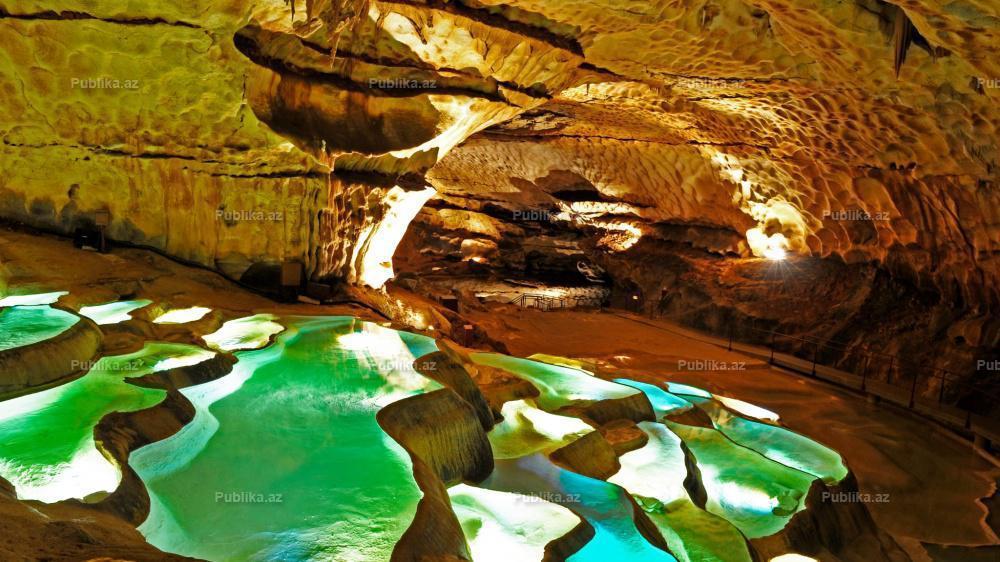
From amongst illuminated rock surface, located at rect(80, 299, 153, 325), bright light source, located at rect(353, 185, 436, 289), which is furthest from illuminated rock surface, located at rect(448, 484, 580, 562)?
bright light source, located at rect(353, 185, 436, 289)

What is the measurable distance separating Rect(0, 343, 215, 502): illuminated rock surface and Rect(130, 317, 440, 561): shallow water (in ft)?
1.08

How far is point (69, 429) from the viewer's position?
12.4 feet

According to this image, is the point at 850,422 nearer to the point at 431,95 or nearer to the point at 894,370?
the point at 894,370

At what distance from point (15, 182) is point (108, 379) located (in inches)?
217

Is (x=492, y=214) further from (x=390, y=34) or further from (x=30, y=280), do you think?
(x=30, y=280)

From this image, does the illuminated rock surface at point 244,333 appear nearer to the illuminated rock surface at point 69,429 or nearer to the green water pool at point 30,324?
the illuminated rock surface at point 69,429

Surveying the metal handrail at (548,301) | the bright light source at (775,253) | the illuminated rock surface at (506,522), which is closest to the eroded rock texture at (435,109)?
the bright light source at (775,253)

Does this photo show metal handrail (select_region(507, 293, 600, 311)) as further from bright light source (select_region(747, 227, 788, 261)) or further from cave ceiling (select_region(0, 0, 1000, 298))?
cave ceiling (select_region(0, 0, 1000, 298))

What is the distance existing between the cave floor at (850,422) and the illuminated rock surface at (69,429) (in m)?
6.38

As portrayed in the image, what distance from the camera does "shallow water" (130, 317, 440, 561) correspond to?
3.15 meters

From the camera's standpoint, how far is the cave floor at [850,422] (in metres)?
6.86

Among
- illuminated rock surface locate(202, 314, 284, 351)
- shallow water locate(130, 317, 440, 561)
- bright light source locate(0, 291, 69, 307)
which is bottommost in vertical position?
shallow water locate(130, 317, 440, 561)

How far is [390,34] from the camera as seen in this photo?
29.1ft

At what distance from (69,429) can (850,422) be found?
31.1 ft
